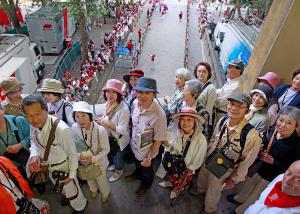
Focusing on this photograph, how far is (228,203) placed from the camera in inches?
148

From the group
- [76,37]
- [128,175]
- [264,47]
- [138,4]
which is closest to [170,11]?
[138,4]

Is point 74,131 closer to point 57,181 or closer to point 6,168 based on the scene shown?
point 57,181

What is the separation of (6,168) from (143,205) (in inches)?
83.4

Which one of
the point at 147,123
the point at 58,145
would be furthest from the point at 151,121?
the point at 58,145

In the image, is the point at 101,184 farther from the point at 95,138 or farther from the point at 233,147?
the point at 233,147

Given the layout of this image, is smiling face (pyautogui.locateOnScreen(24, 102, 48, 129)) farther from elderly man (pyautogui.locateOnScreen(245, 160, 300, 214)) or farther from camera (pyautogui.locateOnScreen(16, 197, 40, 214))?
elderly man (pyautogui.locateOnScreen(245, 160, 300, 214))

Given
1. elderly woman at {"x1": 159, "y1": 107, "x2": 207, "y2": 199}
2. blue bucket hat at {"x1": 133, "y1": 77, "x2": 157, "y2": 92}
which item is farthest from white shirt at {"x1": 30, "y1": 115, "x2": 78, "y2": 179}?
elderly woman at {"x1": 159, "y1": 107, "x2": 207, "y2": 199}

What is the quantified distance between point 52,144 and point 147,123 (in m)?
1.19

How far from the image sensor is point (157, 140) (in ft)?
10.5

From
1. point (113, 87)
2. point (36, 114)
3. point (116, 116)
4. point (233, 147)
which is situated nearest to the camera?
point (36, 114)

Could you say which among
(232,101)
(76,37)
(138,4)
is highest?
(232,101)

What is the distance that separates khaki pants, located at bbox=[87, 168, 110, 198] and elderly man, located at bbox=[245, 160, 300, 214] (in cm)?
206

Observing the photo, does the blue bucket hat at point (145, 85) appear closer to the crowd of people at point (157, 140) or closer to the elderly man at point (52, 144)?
the crowd of people at point (157, 140)

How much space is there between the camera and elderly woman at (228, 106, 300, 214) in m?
2.71
